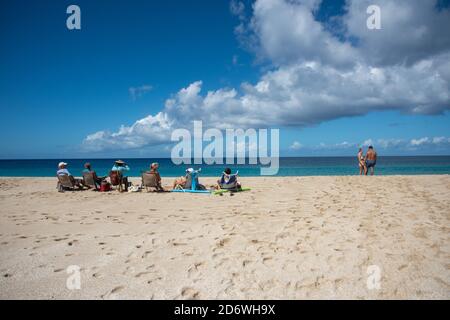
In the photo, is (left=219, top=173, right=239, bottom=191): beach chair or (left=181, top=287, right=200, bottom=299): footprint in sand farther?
(left=219, top=173, right=239, bottom=191): beach chair

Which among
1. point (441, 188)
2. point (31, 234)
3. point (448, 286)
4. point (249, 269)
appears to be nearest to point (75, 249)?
point (31, 234)

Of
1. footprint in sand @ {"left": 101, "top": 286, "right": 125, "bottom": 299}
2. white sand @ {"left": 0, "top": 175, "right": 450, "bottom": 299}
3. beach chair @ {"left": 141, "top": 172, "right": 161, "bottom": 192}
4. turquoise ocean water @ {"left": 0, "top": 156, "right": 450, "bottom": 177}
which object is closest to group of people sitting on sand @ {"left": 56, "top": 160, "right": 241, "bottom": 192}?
beach chair @ {"left": 141, "top": 172, "right": 161, "bottom": 192}

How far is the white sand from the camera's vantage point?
334 centimetres

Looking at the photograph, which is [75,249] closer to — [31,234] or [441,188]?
[31,234]

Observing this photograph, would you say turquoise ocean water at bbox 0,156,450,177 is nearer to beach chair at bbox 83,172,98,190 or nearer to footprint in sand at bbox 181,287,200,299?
beach chair at bbox 83,172,98,190

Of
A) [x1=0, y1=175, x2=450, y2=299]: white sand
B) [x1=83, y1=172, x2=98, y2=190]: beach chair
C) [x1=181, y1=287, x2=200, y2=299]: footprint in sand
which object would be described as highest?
[x1=83, y1=172, x2=98, y2=190]: beach chair

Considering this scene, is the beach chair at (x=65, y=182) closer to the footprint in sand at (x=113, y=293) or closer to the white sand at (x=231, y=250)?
the white sand at (x=231, y=250)

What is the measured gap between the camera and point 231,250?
443 centimetres

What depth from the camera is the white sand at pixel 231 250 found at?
11.0ft

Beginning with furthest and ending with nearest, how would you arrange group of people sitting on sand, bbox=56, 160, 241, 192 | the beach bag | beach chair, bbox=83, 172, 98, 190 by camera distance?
beach chair, bbox=83, 172, 98, 190 < the beach bag < group of people sitting on sand, bbox=56, 160, 241, 192

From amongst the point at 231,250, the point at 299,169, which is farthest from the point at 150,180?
the point at 299,169

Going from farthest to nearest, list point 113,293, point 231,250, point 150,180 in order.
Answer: point 150,180 < point 231,250 < point 113,293

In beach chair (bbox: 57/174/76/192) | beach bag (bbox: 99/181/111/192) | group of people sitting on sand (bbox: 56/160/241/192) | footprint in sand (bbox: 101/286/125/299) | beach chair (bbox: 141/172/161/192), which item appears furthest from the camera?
beach chair (bbox: 57/174/76/192)

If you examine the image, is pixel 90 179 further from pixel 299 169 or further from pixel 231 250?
pixel 299 169
